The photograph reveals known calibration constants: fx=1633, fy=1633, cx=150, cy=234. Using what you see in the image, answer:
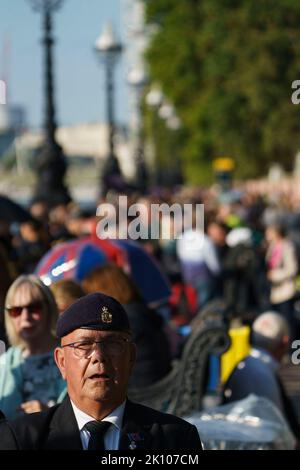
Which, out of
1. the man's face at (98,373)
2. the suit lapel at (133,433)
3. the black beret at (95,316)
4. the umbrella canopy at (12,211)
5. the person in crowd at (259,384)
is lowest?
the person in crowd at (259,384)

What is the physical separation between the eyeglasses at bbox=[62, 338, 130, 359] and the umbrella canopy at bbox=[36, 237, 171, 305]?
4.74 metres

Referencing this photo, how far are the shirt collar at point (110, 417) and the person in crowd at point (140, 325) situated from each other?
2.96 metres

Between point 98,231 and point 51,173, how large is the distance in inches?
406

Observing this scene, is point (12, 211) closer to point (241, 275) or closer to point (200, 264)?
point (200, 264)

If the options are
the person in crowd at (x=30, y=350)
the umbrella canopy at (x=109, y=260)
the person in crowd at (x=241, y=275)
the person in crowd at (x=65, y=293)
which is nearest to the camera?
the person in crowd at (x=30, y=350)

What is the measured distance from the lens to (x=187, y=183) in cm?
9362

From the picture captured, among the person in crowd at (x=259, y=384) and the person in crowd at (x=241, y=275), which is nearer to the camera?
the person in crowd at (x=259, y=384)

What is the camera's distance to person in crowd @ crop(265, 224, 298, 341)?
15.6 m

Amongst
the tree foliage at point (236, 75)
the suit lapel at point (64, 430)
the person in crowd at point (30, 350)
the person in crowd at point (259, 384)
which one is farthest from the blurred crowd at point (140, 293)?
the tree foliage at point (236, 75)

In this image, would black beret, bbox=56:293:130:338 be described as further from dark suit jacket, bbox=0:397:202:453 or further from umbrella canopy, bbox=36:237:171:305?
umbrella canopy, bbox=36:237:171:305

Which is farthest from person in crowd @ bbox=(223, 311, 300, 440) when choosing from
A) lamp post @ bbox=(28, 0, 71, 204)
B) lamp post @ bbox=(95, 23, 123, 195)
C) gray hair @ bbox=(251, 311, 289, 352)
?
lamp post @ bbox=(95, 23, 123, 195)

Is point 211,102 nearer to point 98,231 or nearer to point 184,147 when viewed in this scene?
point 184,147

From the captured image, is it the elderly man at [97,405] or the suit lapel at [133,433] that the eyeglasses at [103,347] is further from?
the suit lapel at [133,433]

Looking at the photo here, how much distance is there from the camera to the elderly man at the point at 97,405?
4.05 m
